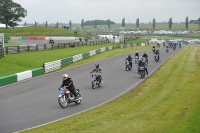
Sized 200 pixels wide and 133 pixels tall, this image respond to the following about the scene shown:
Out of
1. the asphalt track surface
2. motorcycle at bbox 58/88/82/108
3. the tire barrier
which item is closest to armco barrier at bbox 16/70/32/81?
the tire barrier

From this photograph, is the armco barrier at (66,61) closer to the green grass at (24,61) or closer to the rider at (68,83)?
the green grass at (24,61)

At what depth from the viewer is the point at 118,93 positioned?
973 inches

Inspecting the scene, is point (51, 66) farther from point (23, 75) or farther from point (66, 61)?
point (23, 75)

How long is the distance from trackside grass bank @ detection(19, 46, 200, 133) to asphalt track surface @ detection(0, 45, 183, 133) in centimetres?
104

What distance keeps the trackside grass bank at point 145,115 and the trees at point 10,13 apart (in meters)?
100

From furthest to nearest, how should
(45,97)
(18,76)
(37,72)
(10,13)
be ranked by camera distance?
(10,13) < (37,72) < (18,76) < (45,97)

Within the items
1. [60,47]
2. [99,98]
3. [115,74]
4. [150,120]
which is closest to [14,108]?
[99,98]

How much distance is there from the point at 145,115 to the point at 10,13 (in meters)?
111

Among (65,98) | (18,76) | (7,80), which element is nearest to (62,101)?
(65,98)

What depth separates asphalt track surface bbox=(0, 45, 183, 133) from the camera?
16866mm

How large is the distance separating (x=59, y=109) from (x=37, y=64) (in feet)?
77.4

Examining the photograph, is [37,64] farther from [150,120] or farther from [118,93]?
[150,120]

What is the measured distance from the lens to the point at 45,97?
2275 cm

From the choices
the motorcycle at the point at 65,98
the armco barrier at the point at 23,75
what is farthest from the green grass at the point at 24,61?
the motorcycle at the point at 65,98
